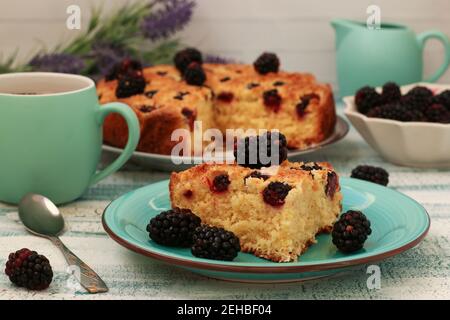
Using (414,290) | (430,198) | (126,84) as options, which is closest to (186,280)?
(414,290)

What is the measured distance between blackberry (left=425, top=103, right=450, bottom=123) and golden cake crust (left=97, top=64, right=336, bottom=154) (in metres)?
0.29

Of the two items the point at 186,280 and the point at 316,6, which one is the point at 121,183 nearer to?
the point at 186,280

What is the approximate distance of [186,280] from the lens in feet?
4.82

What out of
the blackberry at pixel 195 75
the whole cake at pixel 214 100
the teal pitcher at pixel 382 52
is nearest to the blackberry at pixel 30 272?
the whole cake at pixel 214 100

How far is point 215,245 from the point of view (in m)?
1.42

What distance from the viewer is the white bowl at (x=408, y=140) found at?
2.10m

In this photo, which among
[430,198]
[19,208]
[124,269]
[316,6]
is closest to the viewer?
[124,269]

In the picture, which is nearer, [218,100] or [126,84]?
[126,84]

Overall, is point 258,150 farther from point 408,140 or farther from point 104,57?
point 104,57

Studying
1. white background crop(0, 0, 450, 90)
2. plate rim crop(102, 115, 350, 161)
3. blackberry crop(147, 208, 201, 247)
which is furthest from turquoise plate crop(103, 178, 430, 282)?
white background crop(0, 0, 450, 90)

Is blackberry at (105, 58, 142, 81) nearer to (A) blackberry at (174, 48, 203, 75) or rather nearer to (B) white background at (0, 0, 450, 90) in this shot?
(A) blackberry at (174, 48, 203, 75)

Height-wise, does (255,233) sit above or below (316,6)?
below
